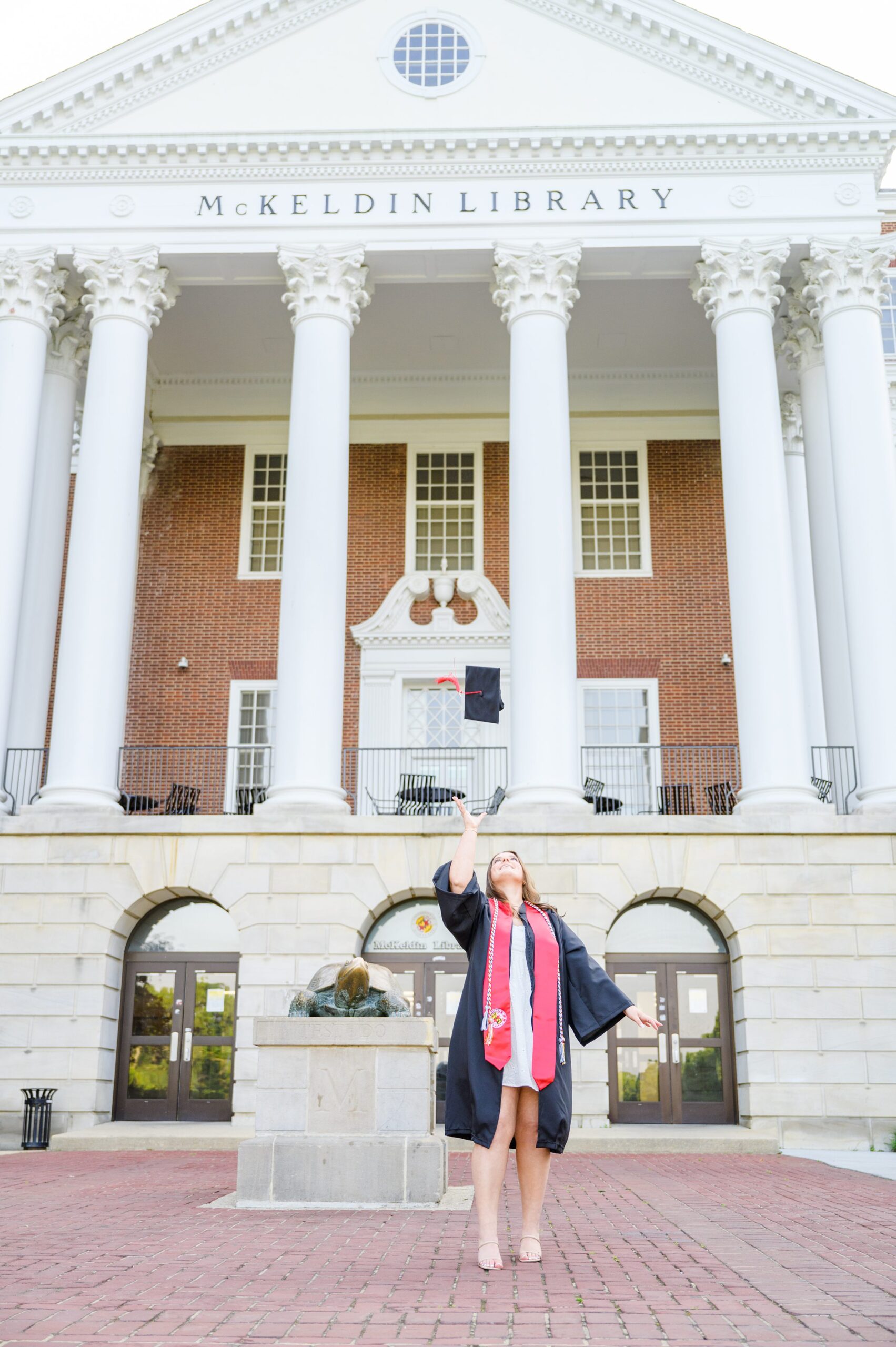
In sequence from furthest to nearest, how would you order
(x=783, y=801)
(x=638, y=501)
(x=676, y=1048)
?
(x=638, y=501)
(x=676, y=1048)
(x=783, y=801)

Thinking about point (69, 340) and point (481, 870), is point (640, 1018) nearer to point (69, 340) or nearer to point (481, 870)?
point (481, 870)

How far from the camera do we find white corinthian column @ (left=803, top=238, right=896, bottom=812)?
18297 millimetres

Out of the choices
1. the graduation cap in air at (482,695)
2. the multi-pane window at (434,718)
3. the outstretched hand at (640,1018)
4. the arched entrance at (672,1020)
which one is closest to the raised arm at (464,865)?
the outstretched hand at (640,1018)

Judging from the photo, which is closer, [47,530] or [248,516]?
[47,530]

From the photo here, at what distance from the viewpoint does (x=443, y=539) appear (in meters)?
25.3

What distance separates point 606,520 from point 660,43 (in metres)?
8.61

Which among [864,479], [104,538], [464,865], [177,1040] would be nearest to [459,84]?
[864,479]

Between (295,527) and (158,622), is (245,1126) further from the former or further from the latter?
(158,622)

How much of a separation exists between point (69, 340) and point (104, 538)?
4725 millimetres

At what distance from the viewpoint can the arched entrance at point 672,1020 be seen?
1780cm

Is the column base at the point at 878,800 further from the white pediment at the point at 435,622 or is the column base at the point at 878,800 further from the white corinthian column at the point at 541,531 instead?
the white pediment at the point at 435,622

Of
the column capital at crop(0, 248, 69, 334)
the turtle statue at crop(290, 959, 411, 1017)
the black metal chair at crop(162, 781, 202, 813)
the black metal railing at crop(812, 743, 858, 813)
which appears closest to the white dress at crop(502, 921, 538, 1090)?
the turtle statue at crop(290, 959, 411, 1017)

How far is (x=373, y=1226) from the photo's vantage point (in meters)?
8.02

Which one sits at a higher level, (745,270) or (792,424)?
(745,270)
